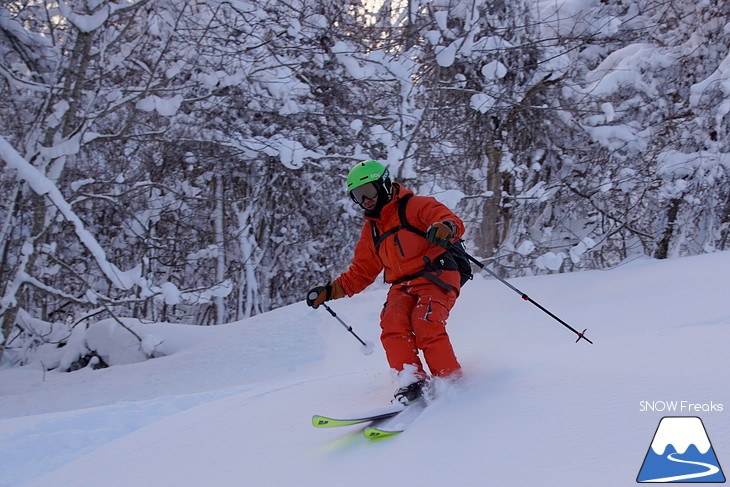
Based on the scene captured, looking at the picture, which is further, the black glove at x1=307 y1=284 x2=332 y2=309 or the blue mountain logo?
the black glove at x1=307 y1=284 x2=332 y2=309

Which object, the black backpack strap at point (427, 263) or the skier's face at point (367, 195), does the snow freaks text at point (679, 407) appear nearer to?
the black backpack strap at point (427, 263)

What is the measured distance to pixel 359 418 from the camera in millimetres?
2947

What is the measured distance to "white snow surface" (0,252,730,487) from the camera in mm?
2176

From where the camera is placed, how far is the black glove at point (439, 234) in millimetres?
3303

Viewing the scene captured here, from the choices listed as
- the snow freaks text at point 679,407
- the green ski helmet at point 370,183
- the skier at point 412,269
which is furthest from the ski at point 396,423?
the green ski helmet at point 370,183

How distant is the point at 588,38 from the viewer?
8508 millimetres

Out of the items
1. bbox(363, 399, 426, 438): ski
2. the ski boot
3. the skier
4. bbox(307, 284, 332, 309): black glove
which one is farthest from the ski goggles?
bbox(363, 399, 426, 438): ski

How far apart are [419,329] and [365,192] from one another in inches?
35.7

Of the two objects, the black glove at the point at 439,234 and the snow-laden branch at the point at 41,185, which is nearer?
the black glove at the point at 439,234

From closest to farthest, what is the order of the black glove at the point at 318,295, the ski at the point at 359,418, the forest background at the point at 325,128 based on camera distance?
1. the ski at the point at 359,418
2. the black glove at the point at 318,295
3. the forest background at the point at 325,128

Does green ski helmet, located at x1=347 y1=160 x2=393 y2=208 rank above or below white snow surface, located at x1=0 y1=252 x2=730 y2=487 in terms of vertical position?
above

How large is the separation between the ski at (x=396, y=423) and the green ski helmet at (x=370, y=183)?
1.27 metres

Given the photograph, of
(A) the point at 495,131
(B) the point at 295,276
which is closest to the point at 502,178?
(A) the point at 495,131

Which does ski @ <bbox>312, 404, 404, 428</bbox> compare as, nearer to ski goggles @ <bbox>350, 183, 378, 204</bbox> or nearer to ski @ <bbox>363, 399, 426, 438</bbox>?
ski @ <bbox>363, 399, 426, 438</bbox>
